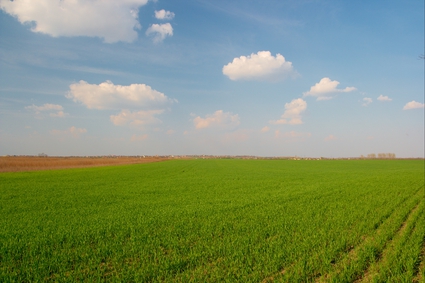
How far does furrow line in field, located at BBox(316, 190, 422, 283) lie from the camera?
6.29 meters

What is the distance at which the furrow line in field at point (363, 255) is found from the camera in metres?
6.29

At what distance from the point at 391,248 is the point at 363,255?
4.79ft

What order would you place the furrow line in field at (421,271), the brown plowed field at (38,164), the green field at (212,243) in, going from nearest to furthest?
the furrow line in field at (421,271) → the green field at (212,243) → the brown plowed field at (38,164)

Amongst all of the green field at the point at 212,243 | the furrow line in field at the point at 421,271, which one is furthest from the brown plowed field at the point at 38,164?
the furrow line in field at the point at 421,271

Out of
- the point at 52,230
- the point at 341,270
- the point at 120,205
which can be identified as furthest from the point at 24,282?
the point at 120,205

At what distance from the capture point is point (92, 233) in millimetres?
9633

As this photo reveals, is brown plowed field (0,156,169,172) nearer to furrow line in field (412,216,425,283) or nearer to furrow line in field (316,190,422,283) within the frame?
furrow line in field (316,190,422,283)

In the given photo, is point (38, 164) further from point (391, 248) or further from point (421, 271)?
point (421, 271)

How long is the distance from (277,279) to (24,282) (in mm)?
5860

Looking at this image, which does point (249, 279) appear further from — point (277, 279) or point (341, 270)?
point (341, 270)

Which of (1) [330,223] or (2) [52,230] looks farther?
(1) [330,223]

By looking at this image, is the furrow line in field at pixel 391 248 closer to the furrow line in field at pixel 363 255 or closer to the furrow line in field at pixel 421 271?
the furrow line in field at pixel 363 255

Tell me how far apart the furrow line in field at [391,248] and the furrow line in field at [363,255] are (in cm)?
10

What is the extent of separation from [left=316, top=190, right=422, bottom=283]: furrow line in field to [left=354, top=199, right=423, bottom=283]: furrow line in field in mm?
101
